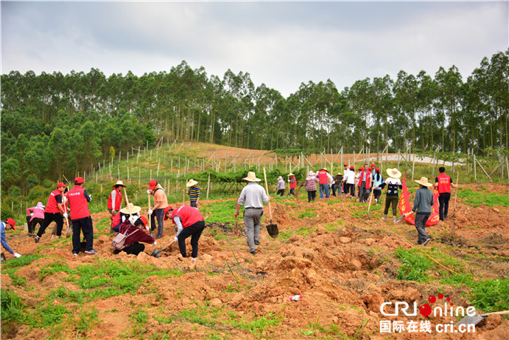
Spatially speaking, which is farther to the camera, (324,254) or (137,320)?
(324,254)

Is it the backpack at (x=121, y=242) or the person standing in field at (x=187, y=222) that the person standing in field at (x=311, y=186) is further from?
the backpack at (x=121, y=242)

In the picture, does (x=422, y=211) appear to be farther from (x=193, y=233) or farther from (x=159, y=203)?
(x=159, y=203)

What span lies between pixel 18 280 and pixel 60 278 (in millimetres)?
567

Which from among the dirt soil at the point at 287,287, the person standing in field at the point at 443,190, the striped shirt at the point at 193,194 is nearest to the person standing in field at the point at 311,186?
the striped shirt at the point at 193,194

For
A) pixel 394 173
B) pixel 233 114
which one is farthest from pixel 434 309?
pixel 233 114

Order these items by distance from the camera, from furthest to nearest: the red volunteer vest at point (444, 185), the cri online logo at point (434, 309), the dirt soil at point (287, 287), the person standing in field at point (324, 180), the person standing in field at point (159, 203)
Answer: the person standing in field at point (324, 180) < the red volunteer vest at point (444, 185) < the person standing in field at point (159, 203) < the cri online logo at point (434, 309) < the dirt soil at point (287, 287)

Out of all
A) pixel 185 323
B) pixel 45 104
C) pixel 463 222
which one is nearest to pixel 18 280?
pixel 185 323

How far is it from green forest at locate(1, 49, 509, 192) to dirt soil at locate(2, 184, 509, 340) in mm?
18515

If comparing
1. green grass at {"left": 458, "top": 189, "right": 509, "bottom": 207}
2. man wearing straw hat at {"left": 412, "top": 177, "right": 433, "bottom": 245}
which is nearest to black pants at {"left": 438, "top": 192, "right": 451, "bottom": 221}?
man wearing straw hat at {"left": 412, "top": 177, "right": 433, "bottom": 245}

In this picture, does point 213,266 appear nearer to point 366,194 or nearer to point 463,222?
point 463,222

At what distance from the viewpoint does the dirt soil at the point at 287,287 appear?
4.10 m

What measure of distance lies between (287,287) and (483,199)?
1314 cm

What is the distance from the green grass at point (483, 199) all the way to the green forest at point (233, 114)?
833 cm

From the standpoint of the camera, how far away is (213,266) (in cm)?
670
